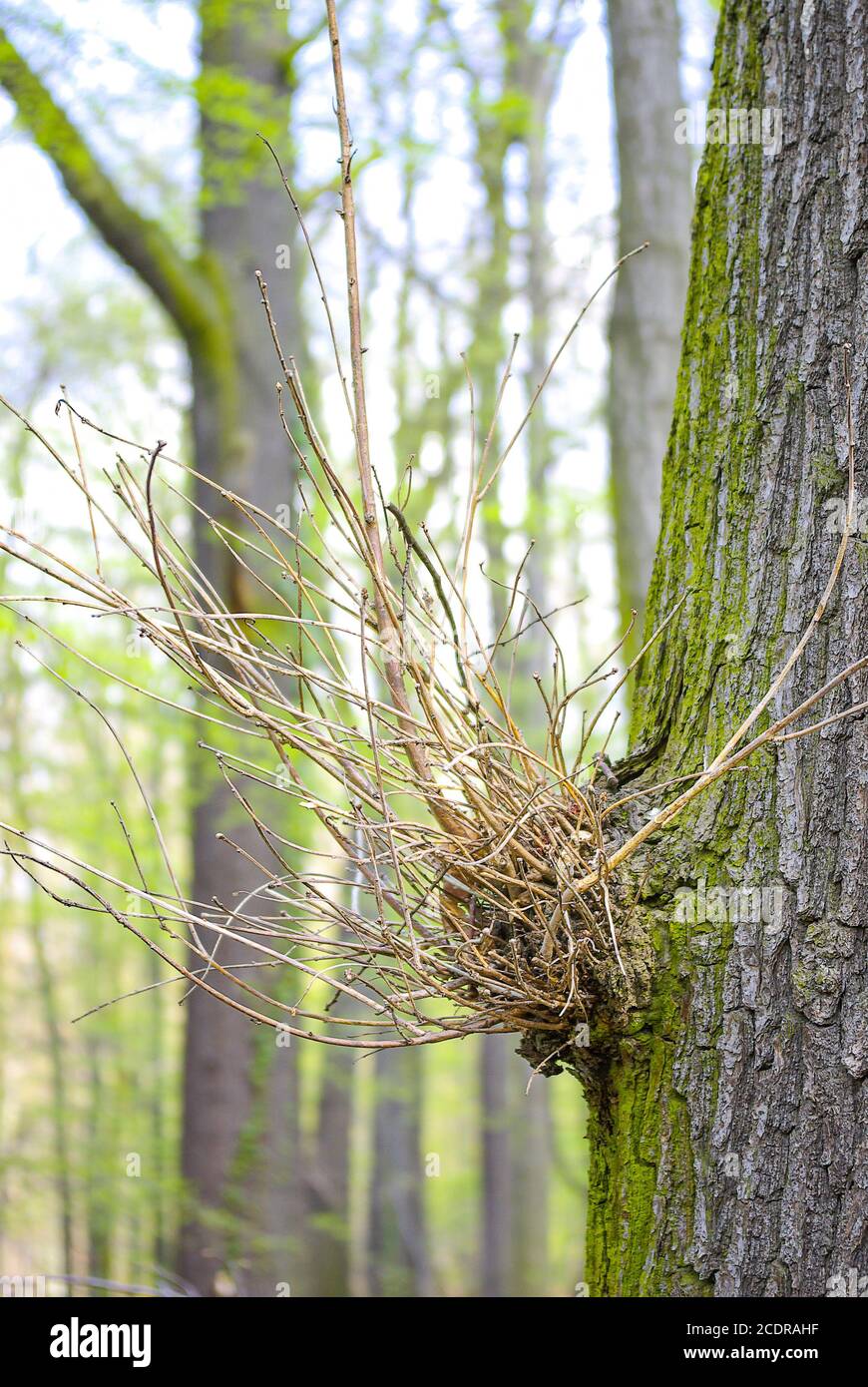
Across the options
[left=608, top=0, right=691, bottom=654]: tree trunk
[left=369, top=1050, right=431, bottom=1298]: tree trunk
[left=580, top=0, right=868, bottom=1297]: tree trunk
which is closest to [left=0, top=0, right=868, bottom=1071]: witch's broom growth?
[left=580, top=0, right=868, bottom=1297]: tree trunk

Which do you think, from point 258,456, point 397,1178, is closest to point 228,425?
point 258,456

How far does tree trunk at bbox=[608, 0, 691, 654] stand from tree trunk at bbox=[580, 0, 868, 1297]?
2.51 m

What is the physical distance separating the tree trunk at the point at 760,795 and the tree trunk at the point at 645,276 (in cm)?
251

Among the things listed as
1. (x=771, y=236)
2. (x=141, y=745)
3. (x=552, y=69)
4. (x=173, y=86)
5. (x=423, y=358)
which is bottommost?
(x=771, y=236)

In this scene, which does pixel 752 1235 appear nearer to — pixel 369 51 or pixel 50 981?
pixel 369 51

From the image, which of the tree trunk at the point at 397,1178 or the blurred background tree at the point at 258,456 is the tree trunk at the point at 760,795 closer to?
the blurred background tree at the point at 258,456

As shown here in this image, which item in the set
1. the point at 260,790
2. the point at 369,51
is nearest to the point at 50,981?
the point at 260,790

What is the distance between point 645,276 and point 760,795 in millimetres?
3340

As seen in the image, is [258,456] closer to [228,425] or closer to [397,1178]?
[228,425]

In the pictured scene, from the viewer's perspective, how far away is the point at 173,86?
16.4 ft

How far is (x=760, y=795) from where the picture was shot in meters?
1.55

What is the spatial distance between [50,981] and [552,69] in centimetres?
1128

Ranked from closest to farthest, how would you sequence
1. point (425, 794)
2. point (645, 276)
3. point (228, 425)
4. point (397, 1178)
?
1. point (425, 794)
2. point (645, 276)
3. point (228, 425)
4. point (397, 1178)

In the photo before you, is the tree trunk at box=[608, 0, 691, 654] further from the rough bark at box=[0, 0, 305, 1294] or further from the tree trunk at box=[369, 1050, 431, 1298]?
the tree trunk at box=[369, 1050, 431, 1298]
